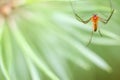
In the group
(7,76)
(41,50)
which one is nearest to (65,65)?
(41,50)

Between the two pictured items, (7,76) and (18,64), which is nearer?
(7,76)

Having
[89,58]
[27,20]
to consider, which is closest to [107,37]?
[89,58]

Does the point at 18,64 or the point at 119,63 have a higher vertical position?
the point at 18,64

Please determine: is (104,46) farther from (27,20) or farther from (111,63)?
(27,20)

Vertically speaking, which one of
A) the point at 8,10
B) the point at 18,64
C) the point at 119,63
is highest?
the point at 8,10

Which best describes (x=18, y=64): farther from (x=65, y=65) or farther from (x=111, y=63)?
(x=111, y=63)

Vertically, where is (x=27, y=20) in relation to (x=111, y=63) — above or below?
above
